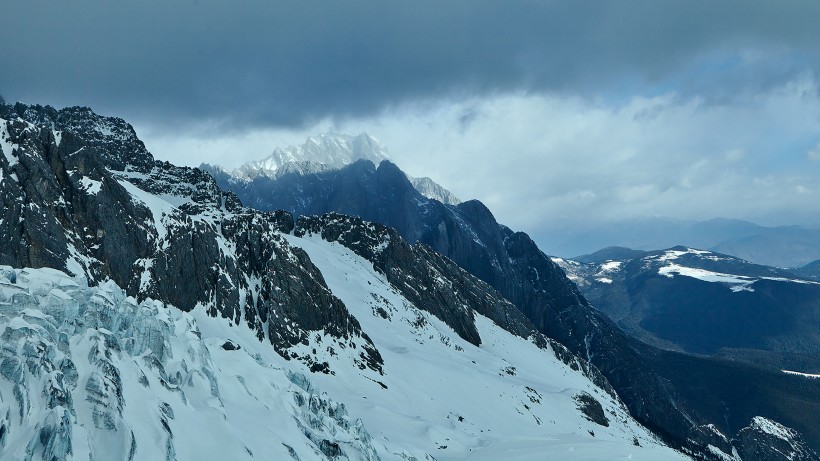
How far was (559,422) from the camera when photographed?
364 feet

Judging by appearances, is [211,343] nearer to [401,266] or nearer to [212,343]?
[212,343]

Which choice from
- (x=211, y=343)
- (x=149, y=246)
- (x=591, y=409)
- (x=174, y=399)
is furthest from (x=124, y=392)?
(x=591, y=409)

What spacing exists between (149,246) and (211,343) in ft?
106

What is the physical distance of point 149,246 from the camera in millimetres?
78688

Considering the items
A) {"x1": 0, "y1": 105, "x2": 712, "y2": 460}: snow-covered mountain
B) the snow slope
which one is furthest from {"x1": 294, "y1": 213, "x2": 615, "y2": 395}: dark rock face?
the snow slope

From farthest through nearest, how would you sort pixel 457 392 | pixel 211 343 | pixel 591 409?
pixel 591 409 → pixel 457 392 → pixel 211 343

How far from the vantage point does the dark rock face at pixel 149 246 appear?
210 ft

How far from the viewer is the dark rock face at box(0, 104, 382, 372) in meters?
64.1

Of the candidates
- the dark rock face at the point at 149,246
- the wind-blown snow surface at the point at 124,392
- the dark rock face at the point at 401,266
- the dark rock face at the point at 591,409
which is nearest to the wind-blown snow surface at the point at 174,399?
the wind-blown snow surface at the point at 124,392

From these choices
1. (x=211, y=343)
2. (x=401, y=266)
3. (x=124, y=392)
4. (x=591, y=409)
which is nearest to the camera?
(x=124, y=392)

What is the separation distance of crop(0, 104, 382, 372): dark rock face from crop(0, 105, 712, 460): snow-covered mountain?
0.25 metres

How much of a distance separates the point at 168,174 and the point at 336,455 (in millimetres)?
135450

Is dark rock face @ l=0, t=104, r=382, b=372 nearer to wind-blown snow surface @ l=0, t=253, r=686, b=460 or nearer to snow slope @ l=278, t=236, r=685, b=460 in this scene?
wind-blown snow surface @ l=0, t=253, r=686, b=460

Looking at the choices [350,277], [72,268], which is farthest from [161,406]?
[350,277]
